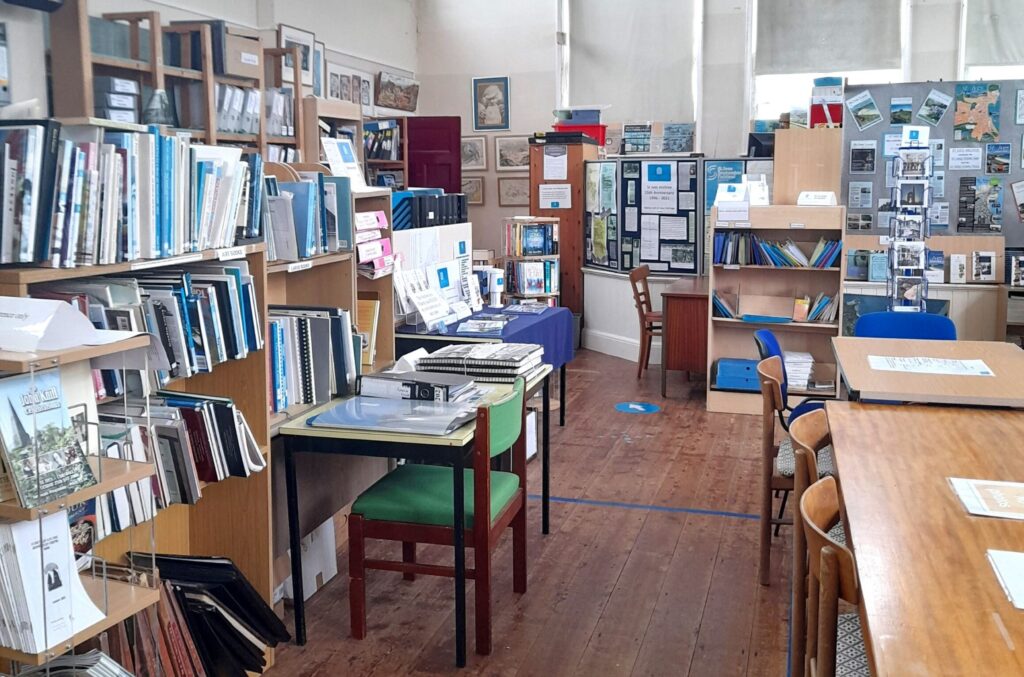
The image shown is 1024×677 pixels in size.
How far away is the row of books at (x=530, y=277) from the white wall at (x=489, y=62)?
4165 mm

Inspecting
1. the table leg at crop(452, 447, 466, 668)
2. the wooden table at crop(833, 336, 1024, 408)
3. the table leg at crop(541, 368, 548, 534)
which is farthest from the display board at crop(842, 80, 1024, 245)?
the table leg at crop(452, 447, 466, 668)

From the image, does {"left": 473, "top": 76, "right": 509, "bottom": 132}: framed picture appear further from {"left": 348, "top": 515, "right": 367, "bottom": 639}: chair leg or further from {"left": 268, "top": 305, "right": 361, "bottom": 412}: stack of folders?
{"left": 348, "top": 515, "right": 367, "bottom": 639}: chair leg

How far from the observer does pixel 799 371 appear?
21.3ft

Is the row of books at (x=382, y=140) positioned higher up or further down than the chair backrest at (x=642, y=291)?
higher up

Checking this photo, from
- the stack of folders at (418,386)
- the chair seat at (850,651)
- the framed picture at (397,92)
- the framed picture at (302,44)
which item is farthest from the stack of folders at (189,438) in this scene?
the framed picture at (397,92)

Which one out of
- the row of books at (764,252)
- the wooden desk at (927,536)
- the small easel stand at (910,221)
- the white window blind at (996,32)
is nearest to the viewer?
the wooden desk at (927,536)

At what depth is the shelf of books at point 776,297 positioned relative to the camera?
6.42 metres

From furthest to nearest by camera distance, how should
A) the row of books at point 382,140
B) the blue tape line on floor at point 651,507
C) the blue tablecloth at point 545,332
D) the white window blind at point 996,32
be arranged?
the row of books at point 382,140, the white window blind at point 996,32, the blue tablecloth at point 545,332, the blue tape line on floor at point 651,507

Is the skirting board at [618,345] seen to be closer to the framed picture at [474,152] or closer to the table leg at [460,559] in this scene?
the framed picture at [474,152]

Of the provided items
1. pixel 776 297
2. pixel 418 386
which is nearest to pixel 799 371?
pixel 776 297

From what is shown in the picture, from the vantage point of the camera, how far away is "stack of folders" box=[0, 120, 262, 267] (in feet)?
7.06

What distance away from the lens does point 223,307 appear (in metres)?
2.88

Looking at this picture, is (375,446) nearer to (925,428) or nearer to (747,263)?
(925,428)

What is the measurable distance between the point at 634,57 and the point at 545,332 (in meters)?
5.78
